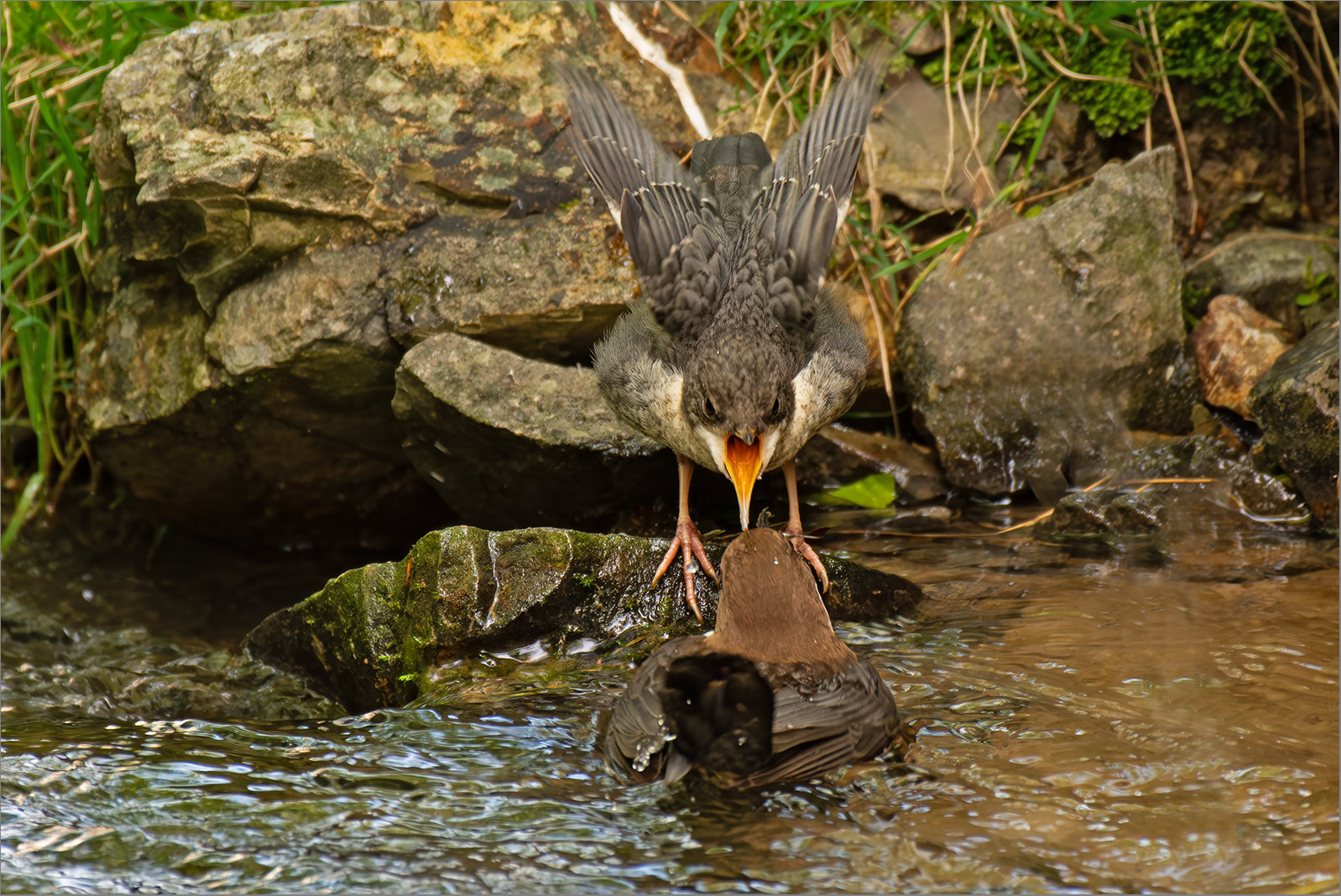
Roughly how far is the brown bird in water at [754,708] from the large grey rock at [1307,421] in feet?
8.15

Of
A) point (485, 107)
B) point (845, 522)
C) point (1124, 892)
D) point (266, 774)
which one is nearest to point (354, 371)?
point (485, 107)

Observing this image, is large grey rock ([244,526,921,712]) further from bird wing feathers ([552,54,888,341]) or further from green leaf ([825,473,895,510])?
green leaf ([825,473,895,510])

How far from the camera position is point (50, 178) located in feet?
19.0

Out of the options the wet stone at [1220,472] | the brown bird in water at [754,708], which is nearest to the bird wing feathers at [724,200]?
the brown bird in water at [754,708]

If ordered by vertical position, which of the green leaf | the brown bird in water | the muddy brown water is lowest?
the muddy brown water

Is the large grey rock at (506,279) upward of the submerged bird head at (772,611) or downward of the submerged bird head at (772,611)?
upward

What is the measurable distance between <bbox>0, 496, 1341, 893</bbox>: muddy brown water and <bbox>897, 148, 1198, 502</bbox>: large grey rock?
1.00m

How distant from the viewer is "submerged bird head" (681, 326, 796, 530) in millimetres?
3812

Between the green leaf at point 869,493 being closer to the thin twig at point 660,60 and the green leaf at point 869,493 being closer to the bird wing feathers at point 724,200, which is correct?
the bird wing feathers at point 724,200

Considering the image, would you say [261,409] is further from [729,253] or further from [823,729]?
[823,729]

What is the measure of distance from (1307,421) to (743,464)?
233cm

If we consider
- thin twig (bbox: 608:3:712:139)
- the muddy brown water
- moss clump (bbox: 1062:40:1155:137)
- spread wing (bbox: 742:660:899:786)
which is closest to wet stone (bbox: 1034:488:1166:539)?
the muddy brown water

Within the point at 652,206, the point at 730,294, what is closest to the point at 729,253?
the point at 730,294

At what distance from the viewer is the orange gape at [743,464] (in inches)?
152
